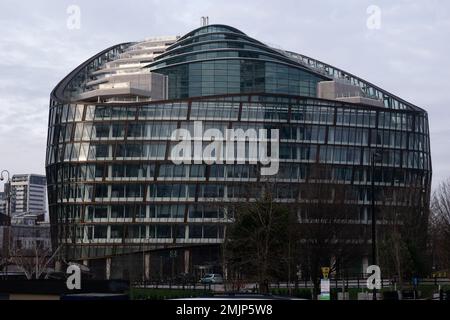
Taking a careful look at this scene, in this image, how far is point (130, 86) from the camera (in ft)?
371

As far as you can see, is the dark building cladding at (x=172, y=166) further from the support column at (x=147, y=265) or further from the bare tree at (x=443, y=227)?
the bare tree at (x=443, y=227)

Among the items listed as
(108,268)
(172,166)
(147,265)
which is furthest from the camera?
(172,166)

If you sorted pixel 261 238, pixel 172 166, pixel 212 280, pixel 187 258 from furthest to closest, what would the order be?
pixel 187 258 < pixel 172 166 < pixel 212 280 < pixel 261 238

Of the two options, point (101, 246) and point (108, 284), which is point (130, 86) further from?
point (108, 284)

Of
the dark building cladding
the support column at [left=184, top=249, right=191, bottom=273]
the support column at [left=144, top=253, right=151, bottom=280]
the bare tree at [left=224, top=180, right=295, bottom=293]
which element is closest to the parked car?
the support column at [left=144, top=253, right=151, bottom=280]

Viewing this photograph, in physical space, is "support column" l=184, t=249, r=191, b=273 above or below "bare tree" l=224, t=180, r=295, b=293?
below

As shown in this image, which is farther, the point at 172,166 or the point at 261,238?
the point at 172,166

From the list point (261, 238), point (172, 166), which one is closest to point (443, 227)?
point (261, 238)

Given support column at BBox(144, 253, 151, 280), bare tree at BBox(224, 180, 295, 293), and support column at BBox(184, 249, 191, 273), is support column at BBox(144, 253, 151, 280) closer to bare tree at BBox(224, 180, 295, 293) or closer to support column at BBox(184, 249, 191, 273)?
support column at BBox(184, 249, 191, 273)

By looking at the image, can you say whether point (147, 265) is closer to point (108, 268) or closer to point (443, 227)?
point (108, 268)

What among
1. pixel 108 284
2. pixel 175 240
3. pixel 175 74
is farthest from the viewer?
pixel 175 74

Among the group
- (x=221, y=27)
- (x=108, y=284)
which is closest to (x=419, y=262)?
(x=108, y=284)

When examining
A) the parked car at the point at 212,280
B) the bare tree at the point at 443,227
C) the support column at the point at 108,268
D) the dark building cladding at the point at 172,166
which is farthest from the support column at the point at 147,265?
Result: the bare tree at the point at 443,227
